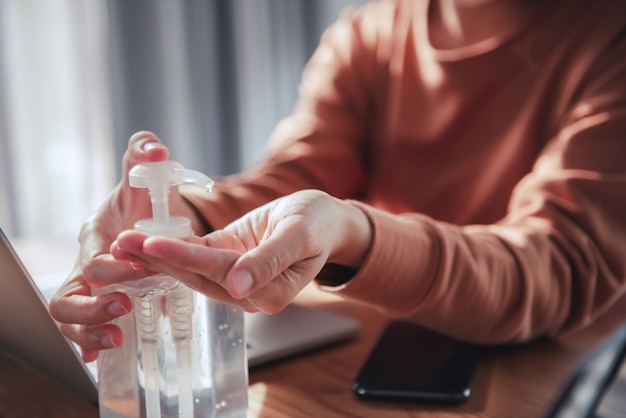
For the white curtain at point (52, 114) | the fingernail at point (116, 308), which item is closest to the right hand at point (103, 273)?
the fingernail at point (116, 308)

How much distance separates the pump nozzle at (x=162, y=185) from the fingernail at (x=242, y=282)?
53 millimetres

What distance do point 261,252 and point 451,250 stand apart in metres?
0.25

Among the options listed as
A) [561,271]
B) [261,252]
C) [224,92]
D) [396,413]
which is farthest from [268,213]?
[224,92]

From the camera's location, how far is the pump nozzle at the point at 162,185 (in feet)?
1.14

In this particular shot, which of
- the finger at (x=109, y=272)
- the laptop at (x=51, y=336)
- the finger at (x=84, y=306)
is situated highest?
the finger at (x=109, y=272)

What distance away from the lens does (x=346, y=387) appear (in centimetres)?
50

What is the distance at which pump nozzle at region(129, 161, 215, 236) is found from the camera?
35 cm

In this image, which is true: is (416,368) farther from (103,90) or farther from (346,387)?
(103,90)

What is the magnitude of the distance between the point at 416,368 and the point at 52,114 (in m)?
1.36

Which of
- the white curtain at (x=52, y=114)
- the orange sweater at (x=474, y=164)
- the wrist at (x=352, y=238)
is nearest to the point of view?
the wrist at (x=352, y=238)

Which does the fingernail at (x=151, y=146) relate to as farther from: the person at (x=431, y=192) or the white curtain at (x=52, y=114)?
the white curtain at (x=52, y=114)

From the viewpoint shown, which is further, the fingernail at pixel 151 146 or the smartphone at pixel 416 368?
the smartphone at pixel 416 368

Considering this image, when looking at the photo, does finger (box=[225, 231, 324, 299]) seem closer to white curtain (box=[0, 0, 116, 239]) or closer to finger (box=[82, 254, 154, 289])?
finger (box=[82, 254, 154, 289])

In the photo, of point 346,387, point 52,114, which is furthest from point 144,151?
point 52,114
